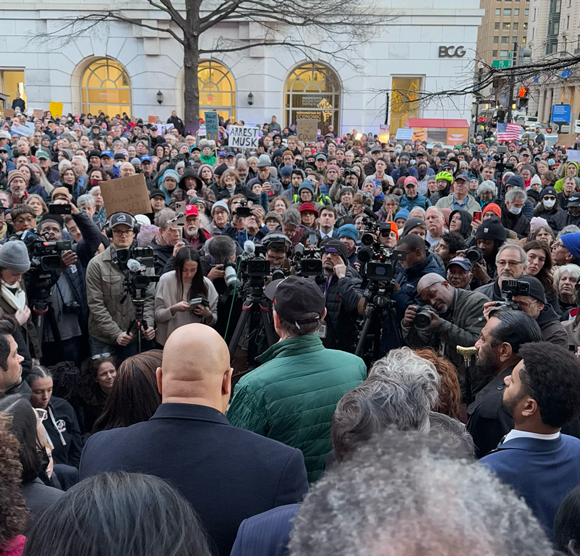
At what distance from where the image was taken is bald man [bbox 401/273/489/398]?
3.94 m

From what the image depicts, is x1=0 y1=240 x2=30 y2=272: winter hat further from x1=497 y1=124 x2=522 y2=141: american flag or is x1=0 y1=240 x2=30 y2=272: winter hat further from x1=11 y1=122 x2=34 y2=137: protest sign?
x1=497 y1=124 x2=522 y2=141: american flag

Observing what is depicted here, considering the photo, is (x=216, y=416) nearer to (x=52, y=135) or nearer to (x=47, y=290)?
(x=47, y=290)

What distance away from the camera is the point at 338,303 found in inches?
193

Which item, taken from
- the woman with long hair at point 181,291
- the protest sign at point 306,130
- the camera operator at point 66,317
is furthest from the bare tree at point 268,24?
the woman with long hair at point 181,291

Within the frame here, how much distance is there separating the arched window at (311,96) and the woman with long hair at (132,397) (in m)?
26.3

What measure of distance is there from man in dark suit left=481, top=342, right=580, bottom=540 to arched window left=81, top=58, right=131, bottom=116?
93.4ft

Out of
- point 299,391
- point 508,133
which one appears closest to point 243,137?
point 508,133

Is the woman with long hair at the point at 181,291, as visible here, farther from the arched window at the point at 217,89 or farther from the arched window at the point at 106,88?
the arched window at the point at 106,88

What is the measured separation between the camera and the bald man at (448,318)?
394 centimetres

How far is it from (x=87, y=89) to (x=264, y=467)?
29681 millimetres

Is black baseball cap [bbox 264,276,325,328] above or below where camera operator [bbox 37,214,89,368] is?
above

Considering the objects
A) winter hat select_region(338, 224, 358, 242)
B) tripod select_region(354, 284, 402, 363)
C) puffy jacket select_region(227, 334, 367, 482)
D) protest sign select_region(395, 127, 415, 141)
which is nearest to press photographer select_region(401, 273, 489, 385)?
tripod select_region(354, 284, 402, 363)

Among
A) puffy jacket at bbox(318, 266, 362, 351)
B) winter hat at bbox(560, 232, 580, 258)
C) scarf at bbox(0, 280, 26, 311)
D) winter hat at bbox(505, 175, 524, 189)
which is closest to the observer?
scarf at bbox(0, 280, 26, 311)

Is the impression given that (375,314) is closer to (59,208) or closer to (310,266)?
(310,266)
